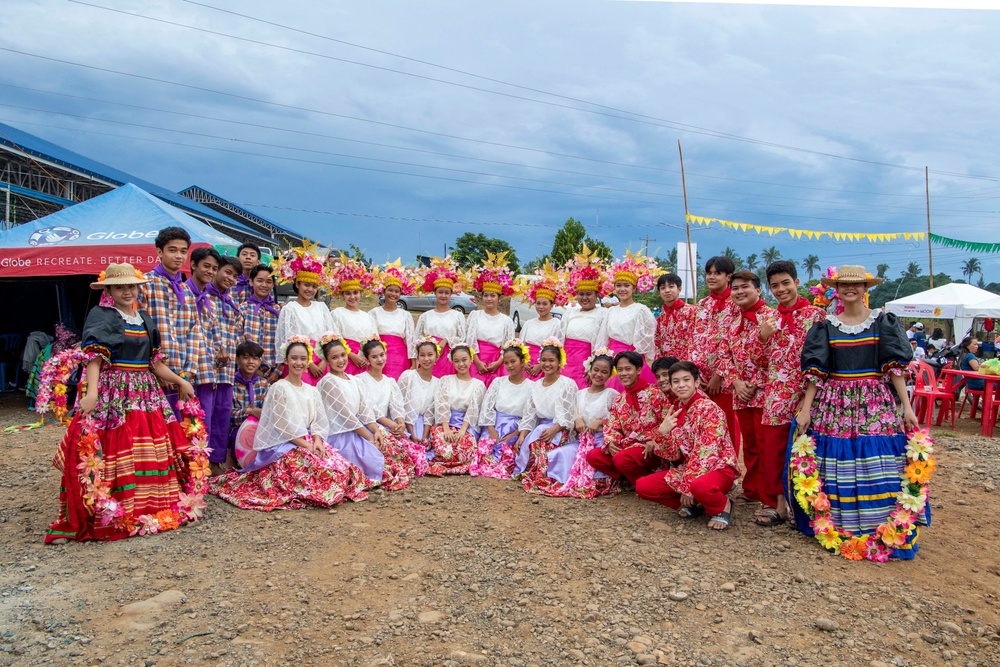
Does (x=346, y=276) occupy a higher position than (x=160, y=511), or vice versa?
(x=346, y=276)

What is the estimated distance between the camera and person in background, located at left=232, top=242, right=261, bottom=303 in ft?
16.8

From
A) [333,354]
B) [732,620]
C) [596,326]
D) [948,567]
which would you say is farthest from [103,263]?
[948,567]

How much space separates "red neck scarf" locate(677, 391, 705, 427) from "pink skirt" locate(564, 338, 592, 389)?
4.91 feet

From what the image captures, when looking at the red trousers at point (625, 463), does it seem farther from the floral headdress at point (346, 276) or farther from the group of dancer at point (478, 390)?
the floral headdress at point (346, 276)

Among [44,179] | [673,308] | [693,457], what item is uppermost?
[44,179]

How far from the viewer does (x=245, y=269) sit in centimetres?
525

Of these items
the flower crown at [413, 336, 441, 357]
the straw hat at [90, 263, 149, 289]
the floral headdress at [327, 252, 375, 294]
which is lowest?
the flower crown at [413, 336, 441, 357]

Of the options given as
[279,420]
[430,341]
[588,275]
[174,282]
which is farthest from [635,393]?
[174,282]

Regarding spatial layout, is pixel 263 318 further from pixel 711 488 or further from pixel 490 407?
pixel 711 488

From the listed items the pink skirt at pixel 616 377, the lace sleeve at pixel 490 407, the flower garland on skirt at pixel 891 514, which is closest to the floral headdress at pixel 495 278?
the lace sleeve at pixel 490 407

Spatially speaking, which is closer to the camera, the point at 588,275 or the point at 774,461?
the point at 774,461

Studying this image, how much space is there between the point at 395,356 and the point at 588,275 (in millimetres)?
1972

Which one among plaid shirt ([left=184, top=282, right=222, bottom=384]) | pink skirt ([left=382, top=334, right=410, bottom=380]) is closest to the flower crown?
pink skirt ([left=382, top=334, right=410, bottom=380])

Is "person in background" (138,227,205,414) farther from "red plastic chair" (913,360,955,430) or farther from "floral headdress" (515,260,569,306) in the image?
"red plastic chair" (913,360,955,430)
